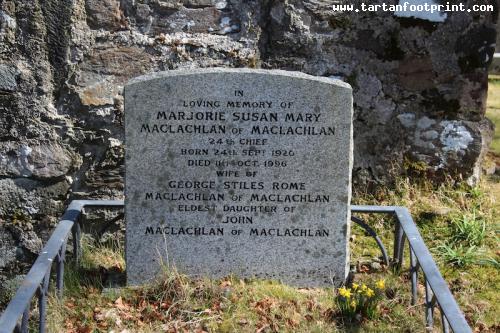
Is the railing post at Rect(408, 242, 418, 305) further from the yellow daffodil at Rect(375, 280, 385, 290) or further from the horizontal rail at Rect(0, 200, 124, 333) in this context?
the horizontal rail at Rect(0, 200, 124, 333)

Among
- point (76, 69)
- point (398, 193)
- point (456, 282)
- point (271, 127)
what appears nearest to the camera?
point (271, 127)

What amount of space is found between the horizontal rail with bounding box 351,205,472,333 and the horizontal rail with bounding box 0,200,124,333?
158 centimetres

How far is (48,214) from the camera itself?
5117 mm

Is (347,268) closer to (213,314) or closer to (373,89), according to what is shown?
(213,314)

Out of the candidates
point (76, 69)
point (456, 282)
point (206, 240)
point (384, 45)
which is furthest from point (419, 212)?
point (76, 69)

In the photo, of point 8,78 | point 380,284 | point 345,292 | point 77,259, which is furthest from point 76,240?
point 380,284

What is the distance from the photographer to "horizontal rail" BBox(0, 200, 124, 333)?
9.30 ft

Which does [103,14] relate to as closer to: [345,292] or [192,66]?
[192,66]

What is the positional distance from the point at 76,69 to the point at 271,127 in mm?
1764

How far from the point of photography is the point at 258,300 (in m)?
3.78

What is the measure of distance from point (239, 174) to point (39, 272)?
114 centimetres

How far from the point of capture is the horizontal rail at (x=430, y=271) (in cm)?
289

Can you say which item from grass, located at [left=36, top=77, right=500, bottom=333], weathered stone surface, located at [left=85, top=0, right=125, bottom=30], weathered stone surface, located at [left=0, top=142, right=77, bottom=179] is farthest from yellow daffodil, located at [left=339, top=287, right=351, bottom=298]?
weathered stone surface, located at [left=85, top=0, right=125, bottom=30]

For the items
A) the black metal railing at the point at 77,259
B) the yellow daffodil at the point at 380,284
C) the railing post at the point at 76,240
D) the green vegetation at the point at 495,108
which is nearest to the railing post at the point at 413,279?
the black metal railing at the point at 77,259
